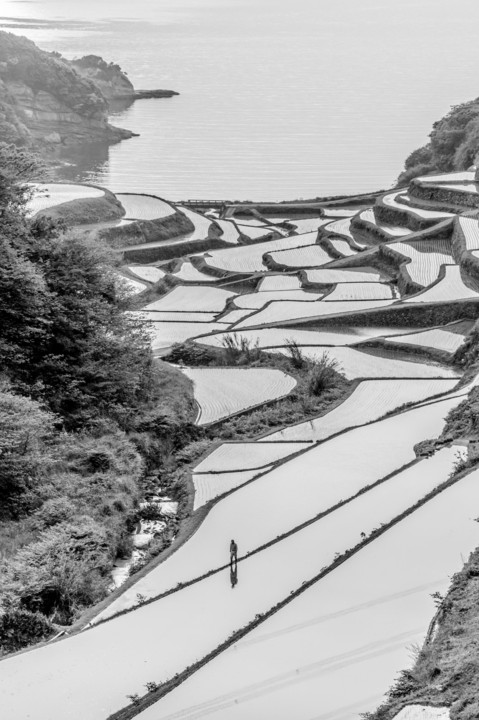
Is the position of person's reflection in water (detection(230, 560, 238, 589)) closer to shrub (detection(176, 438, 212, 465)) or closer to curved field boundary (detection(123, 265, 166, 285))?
shrub (detection(176, 438, 212, 465))

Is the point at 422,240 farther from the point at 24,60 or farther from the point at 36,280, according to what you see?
the point at 24,60

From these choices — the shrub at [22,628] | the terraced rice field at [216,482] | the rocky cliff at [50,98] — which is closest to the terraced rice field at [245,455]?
the terraced rice field at [216,482]

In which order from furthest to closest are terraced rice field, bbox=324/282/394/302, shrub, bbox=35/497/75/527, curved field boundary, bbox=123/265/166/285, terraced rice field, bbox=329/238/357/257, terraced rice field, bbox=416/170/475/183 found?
terraced rice field, bbox=416/170/475/183
terraced rice field, bbox=329/238/357/257
curved field boundary, bbox=123/265/166/285
terraced rice field, bbox=324/282/394/302
shrub, bbox=35/497/75/527

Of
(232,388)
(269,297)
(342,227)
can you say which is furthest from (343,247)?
(232,388)

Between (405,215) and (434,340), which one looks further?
(405,215)

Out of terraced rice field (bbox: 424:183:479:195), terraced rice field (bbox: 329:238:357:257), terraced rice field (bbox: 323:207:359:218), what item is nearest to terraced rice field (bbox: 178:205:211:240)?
terraced rice field (bbox: 323:207:359:218)

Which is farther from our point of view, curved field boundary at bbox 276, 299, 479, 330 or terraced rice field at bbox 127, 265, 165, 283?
terraced rice field at bbox 127, 265, 165, 283

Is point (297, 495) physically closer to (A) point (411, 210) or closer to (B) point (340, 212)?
(A) point (411, 210)
